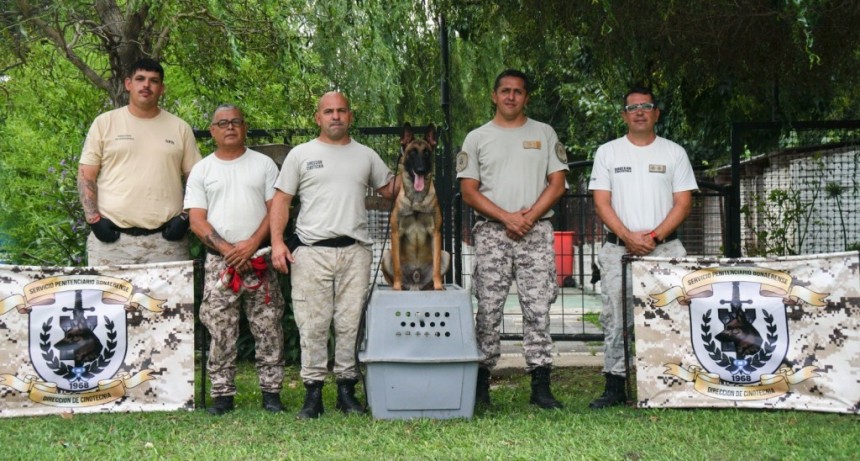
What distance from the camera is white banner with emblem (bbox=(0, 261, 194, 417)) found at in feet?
17.5

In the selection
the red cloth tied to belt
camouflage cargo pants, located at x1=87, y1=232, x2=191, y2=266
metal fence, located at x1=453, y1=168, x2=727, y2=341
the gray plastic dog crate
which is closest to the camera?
the gray plastic dog crate

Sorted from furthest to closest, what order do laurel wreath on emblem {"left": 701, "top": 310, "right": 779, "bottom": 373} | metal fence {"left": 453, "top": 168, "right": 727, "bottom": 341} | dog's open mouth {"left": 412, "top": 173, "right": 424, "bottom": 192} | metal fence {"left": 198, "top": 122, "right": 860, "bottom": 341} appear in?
metal fence {"left": 453, "top": 168, "right": 727, "bottom": 341} < metal fence {"left": 198, "top": 122, "right": 860, "bottom": 341} < dog's open mouth {"left": 412, "top": 173, "right": 424, "bottom": 192} < laurel wreath on emblem {"left": 701, "top": 310, "right": 779, "bottom": 373}

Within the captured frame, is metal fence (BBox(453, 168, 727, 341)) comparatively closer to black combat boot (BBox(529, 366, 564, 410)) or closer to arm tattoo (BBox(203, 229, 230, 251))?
black combat boot (BBox(529, 366, 564, 410))

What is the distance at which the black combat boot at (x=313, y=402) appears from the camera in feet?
17.5

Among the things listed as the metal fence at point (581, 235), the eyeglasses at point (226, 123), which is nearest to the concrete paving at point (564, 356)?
the metal fence at point (581, 235)

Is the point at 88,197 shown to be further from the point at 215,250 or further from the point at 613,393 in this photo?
the point at 613,393

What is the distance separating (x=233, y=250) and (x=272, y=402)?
104 centimetres

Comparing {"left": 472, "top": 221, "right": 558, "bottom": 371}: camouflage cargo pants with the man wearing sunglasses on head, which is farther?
{"left": 472, "top": 221, "right": 558, "bottom": 371}: camouflage cargo pants

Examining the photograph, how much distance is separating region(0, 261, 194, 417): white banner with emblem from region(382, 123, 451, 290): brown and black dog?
134cm

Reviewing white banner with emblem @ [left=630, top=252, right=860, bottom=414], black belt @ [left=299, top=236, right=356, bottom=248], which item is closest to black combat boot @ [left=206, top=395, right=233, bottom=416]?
black belt @ [left=299, top=236, right=356, bottom=248]

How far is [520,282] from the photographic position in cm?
559

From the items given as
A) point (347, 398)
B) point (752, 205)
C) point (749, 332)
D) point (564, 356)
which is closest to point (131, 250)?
point (347, 398)

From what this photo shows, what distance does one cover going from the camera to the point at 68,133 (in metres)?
11.3

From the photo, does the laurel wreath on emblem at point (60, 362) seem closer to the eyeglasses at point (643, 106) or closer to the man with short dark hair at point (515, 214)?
the man with short dark hair at point (515, 214)
